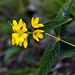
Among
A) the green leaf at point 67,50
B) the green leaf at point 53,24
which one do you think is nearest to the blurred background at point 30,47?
the green leaf at point 67,50

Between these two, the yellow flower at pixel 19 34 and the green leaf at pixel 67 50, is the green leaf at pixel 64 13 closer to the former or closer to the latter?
the green leaf at pixel 67 50

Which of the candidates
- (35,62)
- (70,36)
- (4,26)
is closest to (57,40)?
(70,36)

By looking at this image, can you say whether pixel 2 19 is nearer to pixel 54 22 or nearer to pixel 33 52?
pixel 33 52

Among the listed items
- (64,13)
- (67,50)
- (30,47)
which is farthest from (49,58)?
(30,47)

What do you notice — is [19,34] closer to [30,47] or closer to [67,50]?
[67,50]

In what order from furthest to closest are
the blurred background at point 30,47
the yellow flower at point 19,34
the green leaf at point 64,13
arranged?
the blurred background at point 30,47 → the green leaf at point 64,13 → the yellow flower at point 19,34

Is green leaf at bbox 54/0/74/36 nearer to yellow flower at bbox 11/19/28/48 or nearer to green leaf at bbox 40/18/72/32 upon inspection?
green leaf at bbox 40/18/72/32
